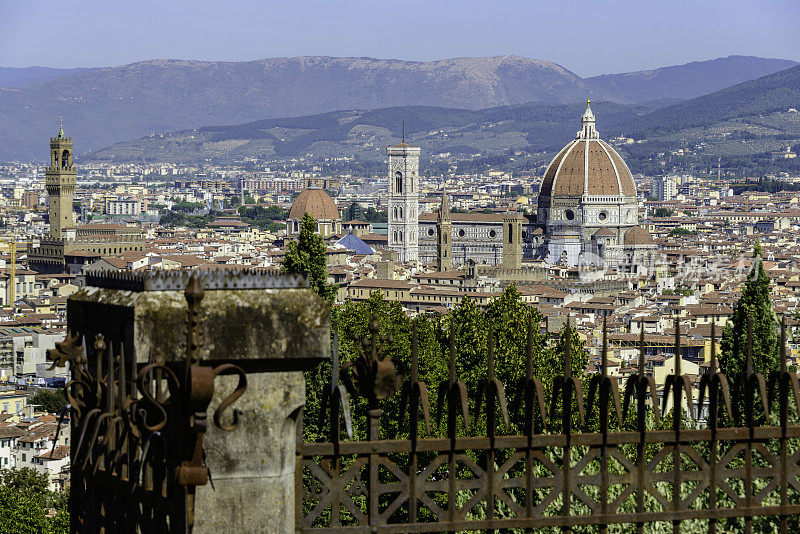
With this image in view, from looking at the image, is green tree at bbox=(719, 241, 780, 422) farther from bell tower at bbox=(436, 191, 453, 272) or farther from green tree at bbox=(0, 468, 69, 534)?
bell tower at bbox=(436, 191, 453, 272)

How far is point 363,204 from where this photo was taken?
623ft

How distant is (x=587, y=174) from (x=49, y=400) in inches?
2632

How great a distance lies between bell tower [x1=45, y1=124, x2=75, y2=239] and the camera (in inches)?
3819

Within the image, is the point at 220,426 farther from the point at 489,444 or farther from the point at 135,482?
the point at 489,444

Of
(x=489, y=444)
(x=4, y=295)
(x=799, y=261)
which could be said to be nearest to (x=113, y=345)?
(x=489, y=444)

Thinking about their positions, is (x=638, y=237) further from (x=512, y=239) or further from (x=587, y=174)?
(x=587, y=174)

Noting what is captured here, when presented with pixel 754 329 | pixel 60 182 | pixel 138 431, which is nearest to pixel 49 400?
pixel 754 329

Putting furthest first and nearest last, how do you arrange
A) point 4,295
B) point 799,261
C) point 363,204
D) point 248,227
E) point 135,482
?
1. point 363,204
2. point 248,227
3. point 799,261
4. point 4,295
5. point 135,482

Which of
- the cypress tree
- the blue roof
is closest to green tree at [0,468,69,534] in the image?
the cypress tree

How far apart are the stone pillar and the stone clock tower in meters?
102

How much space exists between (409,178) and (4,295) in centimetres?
3340

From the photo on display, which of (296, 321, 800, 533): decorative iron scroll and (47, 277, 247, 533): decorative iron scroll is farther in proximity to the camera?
(296, 321, 800, 533): decorative iron scroll

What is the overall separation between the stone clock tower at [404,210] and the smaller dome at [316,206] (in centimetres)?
1316

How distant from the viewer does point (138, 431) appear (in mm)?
3945
